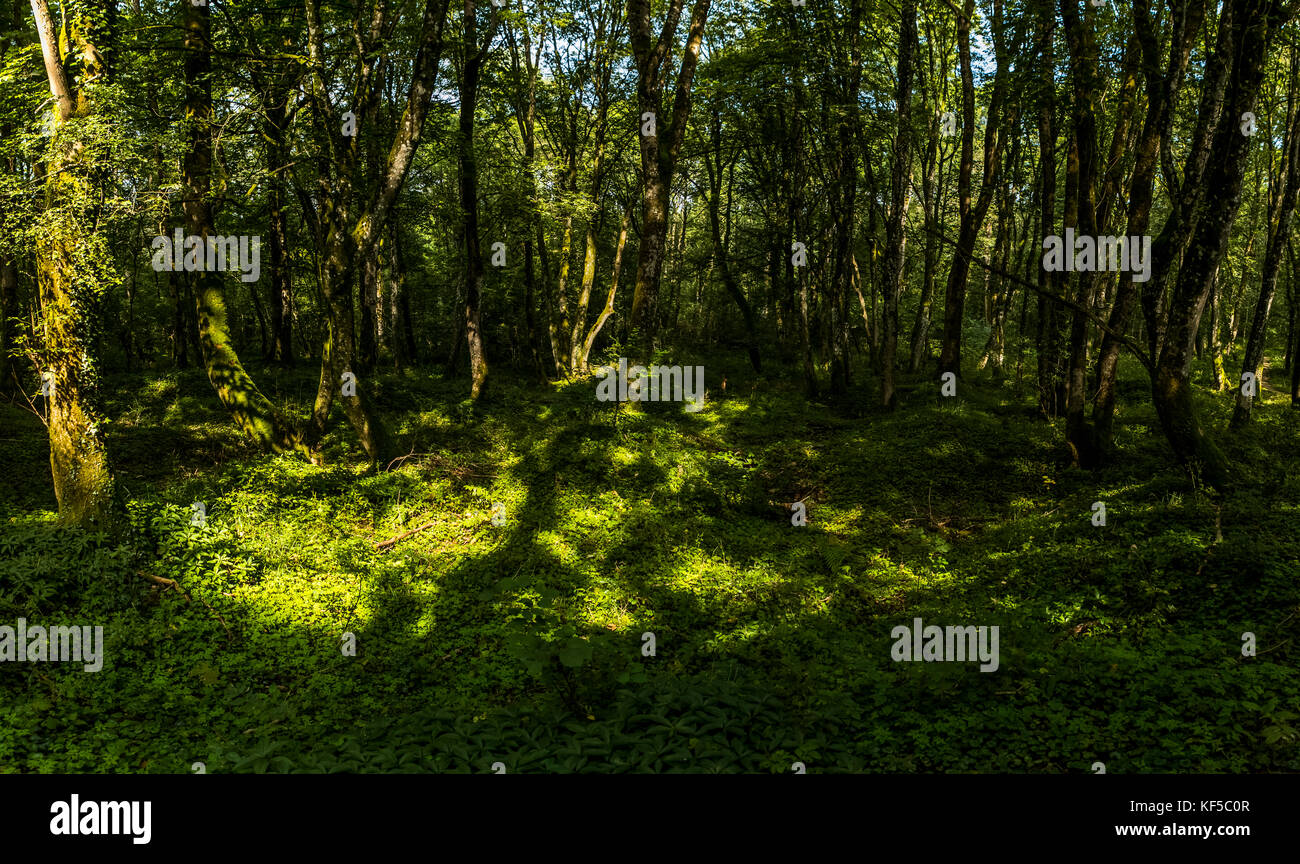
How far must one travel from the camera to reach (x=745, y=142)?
24359 mm

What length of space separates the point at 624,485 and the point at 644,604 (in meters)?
3.48

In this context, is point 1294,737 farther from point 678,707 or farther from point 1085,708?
point 678,707

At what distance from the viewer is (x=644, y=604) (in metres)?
8.53

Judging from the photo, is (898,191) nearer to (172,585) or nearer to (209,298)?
(209,298)

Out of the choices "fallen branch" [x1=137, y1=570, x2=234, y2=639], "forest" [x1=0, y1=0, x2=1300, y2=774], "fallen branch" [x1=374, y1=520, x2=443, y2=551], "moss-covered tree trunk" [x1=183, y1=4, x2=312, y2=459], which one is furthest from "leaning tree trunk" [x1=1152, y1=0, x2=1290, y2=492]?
"moss-covered tree trunk" [x1=183, y1=4, x2=312, y2=459]

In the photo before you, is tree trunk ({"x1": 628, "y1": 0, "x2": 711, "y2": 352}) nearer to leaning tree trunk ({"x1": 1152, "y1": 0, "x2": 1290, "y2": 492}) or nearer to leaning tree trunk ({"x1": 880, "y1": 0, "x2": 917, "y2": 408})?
leaning tree trunk ({"x1": 880, "y1": 0, "x2": 917, "y2": 408})

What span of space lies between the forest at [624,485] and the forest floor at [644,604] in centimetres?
5

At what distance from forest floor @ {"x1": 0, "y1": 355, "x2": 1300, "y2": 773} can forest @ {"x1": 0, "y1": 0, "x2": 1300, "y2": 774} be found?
2.0 inches

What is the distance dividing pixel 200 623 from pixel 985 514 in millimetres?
11628

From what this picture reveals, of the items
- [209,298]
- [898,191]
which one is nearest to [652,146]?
[898,191]

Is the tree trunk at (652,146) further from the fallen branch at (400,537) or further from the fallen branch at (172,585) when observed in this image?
the fallen branch at (172,585)

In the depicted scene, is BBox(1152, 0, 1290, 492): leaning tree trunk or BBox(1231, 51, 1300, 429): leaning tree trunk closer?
BBox(1152, 0, 1290, 492): leaning tree trunk

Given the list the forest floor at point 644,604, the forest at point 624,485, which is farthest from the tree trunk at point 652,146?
the forest floor at point 644,604

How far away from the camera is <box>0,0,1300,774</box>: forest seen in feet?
18.6
